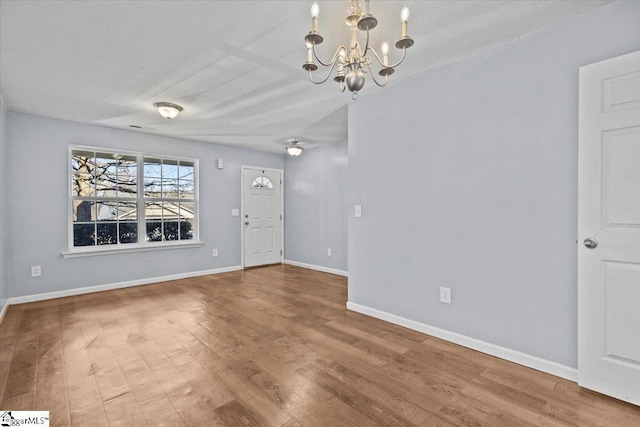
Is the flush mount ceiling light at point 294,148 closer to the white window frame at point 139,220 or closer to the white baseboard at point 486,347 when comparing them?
the white window frame at point 139,220

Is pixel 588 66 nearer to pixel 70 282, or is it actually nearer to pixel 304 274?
pixel 304 274

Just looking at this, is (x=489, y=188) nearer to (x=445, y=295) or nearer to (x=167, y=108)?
(x=445, y=295)

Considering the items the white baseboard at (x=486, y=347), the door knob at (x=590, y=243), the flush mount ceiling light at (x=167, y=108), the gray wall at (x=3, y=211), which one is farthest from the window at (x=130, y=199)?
the door knob at (x=590, y=243)

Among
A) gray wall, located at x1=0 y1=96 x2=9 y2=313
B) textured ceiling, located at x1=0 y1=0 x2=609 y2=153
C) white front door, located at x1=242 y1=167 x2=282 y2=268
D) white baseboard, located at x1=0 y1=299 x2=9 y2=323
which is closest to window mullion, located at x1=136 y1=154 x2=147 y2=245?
textured ceiling, located at x1=0 y1=0 x2=609 y2=153

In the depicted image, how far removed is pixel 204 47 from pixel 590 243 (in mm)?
3045

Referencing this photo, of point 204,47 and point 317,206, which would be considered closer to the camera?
point 204,47

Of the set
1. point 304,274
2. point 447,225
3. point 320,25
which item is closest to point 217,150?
point 304,274

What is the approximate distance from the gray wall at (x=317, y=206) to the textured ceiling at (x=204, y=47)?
1986 mm

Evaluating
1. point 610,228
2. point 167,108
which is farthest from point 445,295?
point 167,108

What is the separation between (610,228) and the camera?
1.88 meters

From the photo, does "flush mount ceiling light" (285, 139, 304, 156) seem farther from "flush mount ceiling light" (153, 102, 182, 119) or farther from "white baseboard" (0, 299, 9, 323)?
"white baseboard" (0, 299, 9, 323)

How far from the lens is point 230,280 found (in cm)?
510

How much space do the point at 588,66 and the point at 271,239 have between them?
559 cm

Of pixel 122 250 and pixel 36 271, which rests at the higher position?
pixel 122 250
